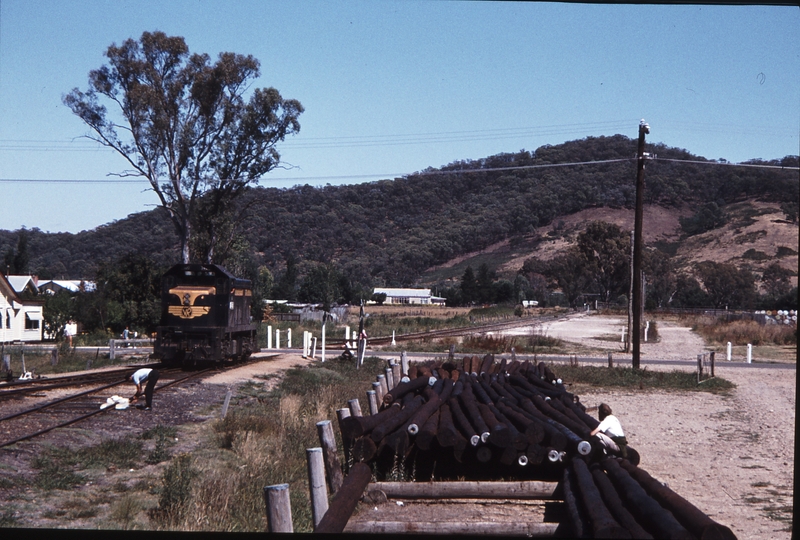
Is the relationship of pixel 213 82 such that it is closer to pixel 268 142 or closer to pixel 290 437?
pixel 268 142

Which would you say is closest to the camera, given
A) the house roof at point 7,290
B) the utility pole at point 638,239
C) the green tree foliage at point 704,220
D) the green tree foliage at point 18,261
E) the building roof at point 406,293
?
the utility pole at point 638,239

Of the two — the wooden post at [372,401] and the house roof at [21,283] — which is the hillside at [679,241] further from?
the house roof at [21,283]

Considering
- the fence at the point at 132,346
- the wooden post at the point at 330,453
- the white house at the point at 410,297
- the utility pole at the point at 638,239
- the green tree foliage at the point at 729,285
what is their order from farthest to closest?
1. the white house at the point at 410,297
2. the green tree foliage at the point at 729,285
3. the fence at the point at 132,346
4. the utility pole at the point at 638,239
5. the wooden post at the point at 330,453

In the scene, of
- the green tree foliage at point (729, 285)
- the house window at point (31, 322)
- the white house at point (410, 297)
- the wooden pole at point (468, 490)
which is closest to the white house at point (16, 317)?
the house window at point (31, 322)

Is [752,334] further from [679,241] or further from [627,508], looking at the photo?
[679,241]

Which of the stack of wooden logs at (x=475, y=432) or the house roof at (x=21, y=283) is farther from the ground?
the house roof at (x=21, y=283)

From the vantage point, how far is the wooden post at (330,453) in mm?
8586

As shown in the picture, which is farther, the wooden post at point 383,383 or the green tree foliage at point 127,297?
the green tree foliage at point 127,297

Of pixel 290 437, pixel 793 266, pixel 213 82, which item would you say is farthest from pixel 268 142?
pixel 793 266

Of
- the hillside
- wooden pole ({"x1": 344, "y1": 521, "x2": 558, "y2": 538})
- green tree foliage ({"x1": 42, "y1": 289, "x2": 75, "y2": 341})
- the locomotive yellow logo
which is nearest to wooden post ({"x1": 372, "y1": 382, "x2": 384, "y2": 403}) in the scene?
wooden pole ({"x1": 344, "y1": 521, "x2": 558, "y2": 538})

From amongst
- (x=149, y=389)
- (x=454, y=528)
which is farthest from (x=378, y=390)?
(x=454, y=528)

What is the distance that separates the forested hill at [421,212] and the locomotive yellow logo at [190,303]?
6048 cm

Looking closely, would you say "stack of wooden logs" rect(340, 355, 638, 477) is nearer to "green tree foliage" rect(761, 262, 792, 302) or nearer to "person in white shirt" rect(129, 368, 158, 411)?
"person in white shirt" rect(129, 368, 158, 411)

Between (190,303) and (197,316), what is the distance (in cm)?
48
